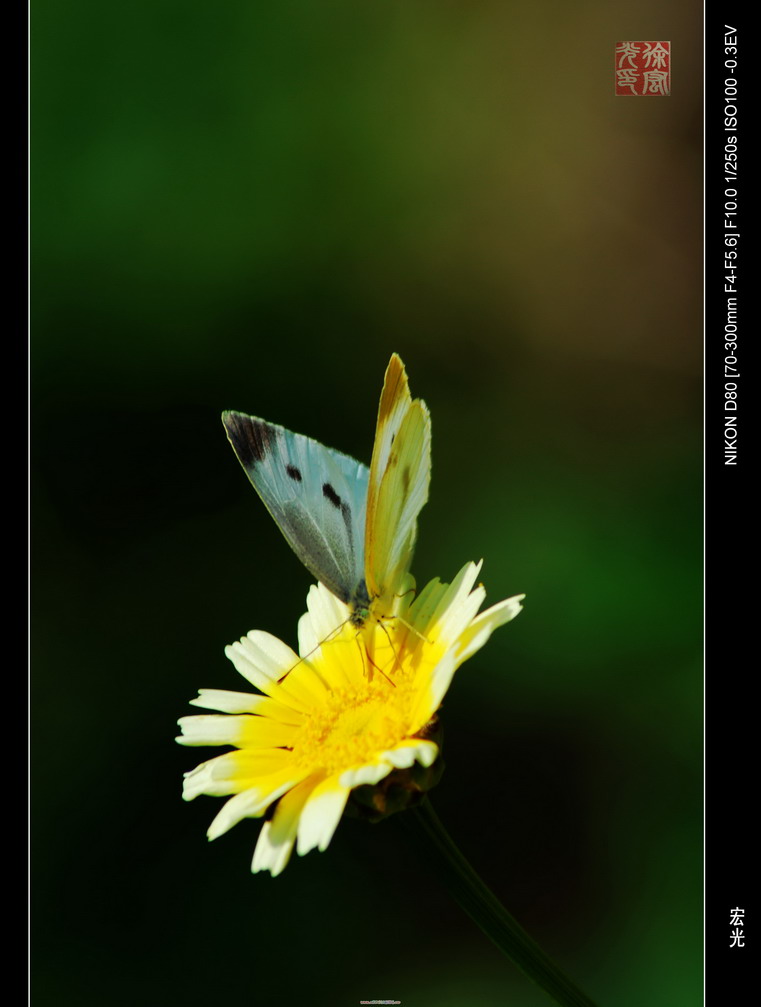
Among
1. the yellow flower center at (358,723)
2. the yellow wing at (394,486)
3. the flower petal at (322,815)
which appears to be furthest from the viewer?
the yellow wing at (394,486)


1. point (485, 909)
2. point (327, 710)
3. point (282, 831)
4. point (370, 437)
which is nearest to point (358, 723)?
point (327, 710)

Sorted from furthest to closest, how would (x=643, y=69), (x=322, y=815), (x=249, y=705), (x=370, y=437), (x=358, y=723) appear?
1. (x=370, y=437)
2. (x=643, y=69)
3. (x=249, y=705)
4. (x=358, y=723)
5. (x=322, y=815)

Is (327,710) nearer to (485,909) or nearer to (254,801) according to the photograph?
(254,801)

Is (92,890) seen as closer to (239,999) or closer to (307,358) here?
(239,999)

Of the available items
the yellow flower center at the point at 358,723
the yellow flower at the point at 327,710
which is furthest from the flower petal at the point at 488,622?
the yellow flower center at the point at 358,723

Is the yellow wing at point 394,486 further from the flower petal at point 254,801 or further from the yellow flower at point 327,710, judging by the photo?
the flower petal at point 254,801

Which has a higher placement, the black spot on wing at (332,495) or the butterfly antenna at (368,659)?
the black spot on wing at (332,495)
